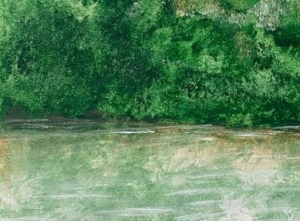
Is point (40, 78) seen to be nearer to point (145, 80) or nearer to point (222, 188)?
point (145, 80)

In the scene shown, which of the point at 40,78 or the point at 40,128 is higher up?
the point at 40,78

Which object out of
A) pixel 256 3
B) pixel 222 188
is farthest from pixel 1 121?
pixel 256 3

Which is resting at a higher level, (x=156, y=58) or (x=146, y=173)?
(x=156, y=58)

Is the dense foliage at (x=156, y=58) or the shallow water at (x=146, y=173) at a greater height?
the dense foliage at (x=156, y=58)

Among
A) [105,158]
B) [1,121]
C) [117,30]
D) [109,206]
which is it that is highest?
[117,30]
